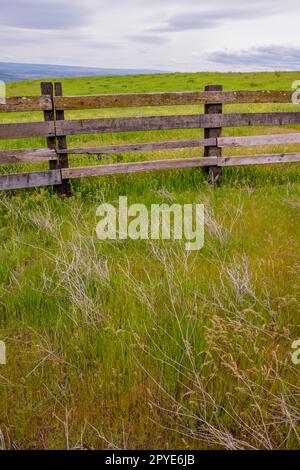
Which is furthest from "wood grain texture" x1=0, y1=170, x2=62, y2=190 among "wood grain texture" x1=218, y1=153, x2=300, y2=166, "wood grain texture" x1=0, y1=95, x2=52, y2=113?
"wood grain texture" x1=218, y1=153, x2=300, y2=166

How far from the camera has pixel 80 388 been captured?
108 inches

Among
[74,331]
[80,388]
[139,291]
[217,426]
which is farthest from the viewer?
[139,291]

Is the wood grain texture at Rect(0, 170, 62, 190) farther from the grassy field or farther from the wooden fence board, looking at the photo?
the grassy field

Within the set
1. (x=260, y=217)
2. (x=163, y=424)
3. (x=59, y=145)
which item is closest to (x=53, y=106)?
(x=59, y=145)

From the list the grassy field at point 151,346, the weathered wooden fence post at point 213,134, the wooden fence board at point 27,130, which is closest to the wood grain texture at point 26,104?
the wooden fence board at point 27,130

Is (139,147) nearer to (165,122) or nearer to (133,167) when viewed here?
(133,167)

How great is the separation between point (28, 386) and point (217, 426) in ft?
3.94

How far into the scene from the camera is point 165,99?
7324 millimetres


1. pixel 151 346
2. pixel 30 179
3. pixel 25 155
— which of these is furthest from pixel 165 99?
pixel 151 346

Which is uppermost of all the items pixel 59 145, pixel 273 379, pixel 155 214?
pixel 59 145

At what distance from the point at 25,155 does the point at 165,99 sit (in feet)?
8.22

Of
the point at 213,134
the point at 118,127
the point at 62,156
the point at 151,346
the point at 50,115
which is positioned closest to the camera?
the point at 151,346

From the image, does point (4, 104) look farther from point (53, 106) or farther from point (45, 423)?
point (45, 423)

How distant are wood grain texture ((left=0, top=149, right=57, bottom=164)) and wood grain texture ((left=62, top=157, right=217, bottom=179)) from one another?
335 millimetres
